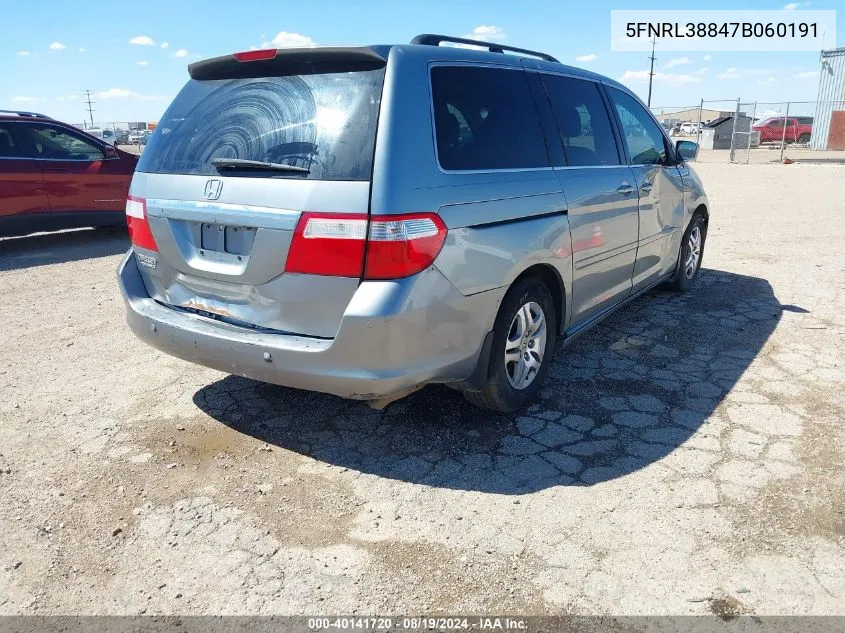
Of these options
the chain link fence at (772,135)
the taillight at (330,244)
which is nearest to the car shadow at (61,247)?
the taillight at (330,244)

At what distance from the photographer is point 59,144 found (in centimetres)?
881

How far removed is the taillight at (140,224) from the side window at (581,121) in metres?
2.34

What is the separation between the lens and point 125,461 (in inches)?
129

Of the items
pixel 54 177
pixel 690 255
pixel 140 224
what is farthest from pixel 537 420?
pixel 54 177

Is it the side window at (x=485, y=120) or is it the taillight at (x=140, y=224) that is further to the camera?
the taillight at (x=140, y=224)

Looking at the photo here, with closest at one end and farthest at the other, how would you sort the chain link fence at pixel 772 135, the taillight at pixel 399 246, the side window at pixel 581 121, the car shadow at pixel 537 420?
1. the taillight at pixel 399 246
2. the car shadow at pixel 537 420
3. the side window at pixel 581 121
4. the chain link fence at pixel 772 135

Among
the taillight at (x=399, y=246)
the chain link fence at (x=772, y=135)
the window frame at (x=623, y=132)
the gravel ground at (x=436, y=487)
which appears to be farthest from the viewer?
the chain link fence at (x=772, y=135)

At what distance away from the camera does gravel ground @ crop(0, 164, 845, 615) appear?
7.84 ft

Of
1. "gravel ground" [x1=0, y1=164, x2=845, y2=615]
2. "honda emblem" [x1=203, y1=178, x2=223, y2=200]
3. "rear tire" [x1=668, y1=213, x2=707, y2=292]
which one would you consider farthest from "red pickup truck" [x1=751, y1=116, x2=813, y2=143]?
"honda emblem" [x1=203, y1=178, x2=223, y2=200]

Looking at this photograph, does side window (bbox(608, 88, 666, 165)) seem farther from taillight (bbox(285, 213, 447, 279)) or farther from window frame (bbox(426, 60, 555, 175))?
taillight (bbox(285, 213, 447, 279))

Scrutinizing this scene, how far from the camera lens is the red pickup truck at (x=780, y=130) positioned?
36.0 meters

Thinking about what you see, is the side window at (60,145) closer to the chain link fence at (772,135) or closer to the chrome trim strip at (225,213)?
the chrome trim strip at (225,213)

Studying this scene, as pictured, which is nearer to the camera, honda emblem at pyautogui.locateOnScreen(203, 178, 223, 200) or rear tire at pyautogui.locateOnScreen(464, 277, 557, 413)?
honda emblem at pyautogui.locateOnScreen(203, 178, 223, 200)

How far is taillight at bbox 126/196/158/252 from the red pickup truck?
3893cm
